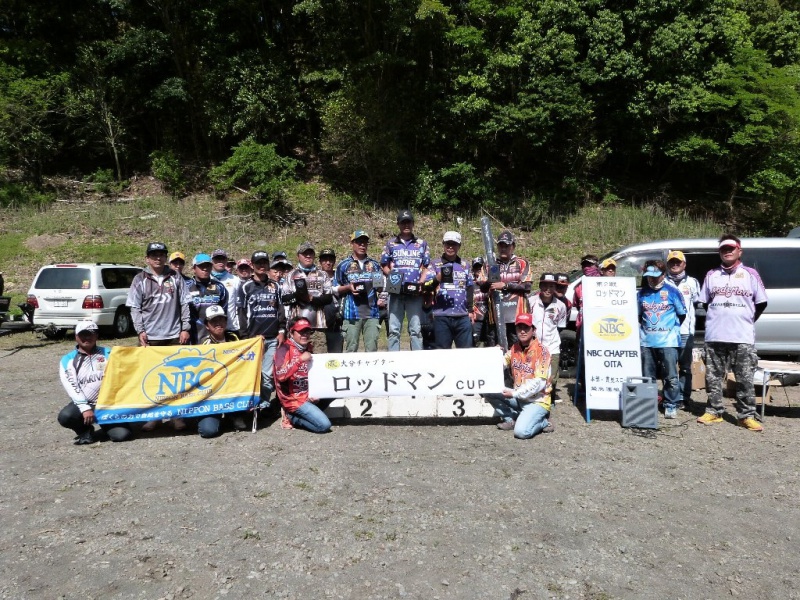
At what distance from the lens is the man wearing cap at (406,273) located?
24.9ft

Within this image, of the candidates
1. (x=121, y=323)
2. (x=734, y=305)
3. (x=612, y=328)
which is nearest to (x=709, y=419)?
(x=734, y=305)

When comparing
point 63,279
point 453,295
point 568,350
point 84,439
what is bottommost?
point 84,439

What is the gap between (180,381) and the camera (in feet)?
21.5

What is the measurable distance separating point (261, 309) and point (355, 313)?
1.23 meters

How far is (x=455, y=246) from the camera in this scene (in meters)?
7.71

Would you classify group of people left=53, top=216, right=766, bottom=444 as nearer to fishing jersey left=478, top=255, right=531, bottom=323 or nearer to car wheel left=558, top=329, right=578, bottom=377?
fishing jersey left=478, top=255, right=531, bottom=323

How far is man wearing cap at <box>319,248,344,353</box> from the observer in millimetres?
7719

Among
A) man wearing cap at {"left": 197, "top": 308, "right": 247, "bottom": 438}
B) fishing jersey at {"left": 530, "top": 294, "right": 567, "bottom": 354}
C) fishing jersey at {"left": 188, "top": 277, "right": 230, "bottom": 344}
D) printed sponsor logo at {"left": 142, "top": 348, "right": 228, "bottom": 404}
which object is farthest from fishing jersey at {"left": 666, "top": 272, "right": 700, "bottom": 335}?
fishing jersey at {"left": 188, "top": 277, "right": 230, "bottom": 344}

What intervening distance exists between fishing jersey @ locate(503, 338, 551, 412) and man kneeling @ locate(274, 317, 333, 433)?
85.5 inches

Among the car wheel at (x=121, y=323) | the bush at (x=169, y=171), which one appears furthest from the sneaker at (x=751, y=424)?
the bush at (x=169, y=171)

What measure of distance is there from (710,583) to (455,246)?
16.1 feet

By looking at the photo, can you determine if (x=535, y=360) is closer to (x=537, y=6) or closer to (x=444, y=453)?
(x=444, y=453)

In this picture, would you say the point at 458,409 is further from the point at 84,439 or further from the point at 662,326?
the point at 84,439

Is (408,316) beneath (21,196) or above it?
beneath
